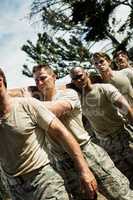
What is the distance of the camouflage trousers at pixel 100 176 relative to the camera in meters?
4.52

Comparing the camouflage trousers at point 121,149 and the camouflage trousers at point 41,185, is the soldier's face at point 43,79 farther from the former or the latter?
the camouflage trousers at point 121,149

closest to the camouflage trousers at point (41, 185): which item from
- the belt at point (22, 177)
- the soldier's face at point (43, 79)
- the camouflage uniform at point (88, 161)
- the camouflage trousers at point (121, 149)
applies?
the belt at point (22, 177)

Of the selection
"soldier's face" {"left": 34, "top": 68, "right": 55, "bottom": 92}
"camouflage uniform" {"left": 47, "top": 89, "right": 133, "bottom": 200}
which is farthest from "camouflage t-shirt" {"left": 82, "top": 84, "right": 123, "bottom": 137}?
"soldier's face" {"left": 34, "top": 68, "right": 55, "bottom": 92}

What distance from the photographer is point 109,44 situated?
22156mm

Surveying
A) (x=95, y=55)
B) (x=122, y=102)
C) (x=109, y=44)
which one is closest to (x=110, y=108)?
(x=122, y=102)

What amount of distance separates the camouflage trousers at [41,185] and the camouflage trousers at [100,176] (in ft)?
3.70

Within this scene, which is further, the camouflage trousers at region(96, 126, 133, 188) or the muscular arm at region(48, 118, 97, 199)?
the camouflage trousers at region(96, 126, 133, 188)

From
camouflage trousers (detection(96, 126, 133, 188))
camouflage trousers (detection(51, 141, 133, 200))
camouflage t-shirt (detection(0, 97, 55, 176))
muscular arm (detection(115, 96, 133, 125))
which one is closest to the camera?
camouflage t-shirt (detection(0, 97, 55, 176))

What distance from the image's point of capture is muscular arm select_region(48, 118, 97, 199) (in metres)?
3.22

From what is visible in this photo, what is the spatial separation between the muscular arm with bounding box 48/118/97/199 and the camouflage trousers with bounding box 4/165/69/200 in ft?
0.71

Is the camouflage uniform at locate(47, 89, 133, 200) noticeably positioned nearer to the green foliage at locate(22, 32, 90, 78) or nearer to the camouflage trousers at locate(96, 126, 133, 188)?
the camouflage trousers at locate(96, 126, 133, 188)

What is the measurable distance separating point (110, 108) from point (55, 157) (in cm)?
123

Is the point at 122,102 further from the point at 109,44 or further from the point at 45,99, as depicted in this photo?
the point at 109,44

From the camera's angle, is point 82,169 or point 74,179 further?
point 74,179
